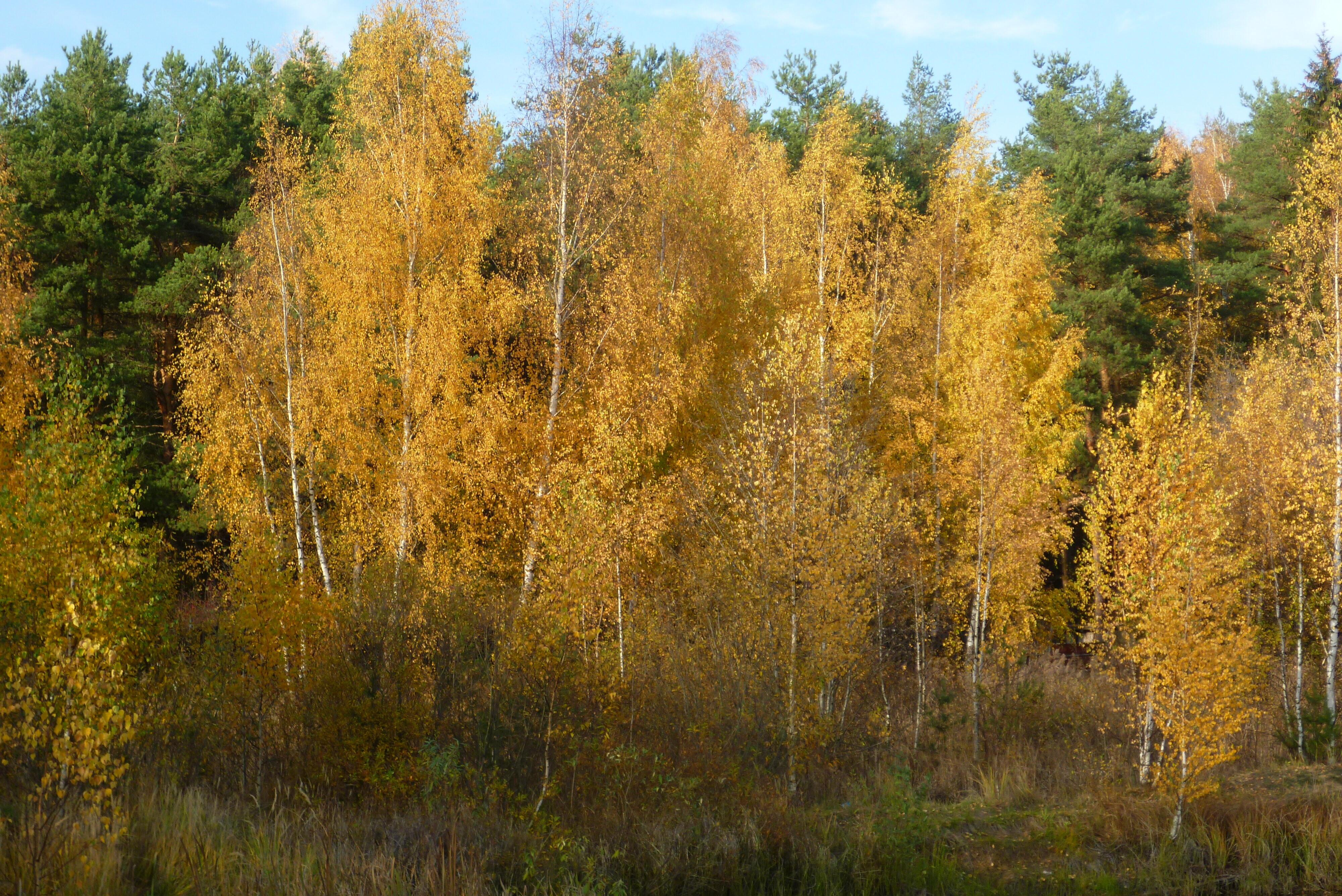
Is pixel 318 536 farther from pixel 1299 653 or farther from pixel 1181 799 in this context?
pixel 1299 653

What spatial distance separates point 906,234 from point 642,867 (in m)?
19.5

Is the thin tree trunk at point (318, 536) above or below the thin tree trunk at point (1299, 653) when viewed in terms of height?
above

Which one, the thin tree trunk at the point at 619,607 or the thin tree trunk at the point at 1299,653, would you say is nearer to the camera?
the thin tree trunk at the point at 619,607

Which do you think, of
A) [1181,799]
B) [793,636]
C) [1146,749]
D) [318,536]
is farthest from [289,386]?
[1181,799]

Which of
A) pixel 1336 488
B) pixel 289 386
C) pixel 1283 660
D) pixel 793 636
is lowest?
pixel 1283 660

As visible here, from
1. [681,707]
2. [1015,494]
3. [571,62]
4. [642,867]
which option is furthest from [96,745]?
[1015,494]

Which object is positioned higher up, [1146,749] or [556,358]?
[556,358]

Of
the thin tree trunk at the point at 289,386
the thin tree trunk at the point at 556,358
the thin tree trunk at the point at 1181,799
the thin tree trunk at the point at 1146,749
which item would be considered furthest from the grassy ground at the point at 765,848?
the thin tree trunk at the point at 289,386

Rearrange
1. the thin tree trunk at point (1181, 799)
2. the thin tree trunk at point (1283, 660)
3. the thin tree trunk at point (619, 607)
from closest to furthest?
the thin tree trunk at point (1181, 799) → the thin tree trunk at point (619, 607) → the thin tree trunk at point (1283, 660)

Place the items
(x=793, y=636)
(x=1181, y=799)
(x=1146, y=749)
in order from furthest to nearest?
(x=793, y=636)
(x=1146, y=749)
(x=1181, y=799)

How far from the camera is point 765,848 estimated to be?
9328 millimetres

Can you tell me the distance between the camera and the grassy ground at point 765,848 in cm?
691

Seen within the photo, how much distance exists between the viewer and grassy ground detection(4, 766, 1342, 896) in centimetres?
691

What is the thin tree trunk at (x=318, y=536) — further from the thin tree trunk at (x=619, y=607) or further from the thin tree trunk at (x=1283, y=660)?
the thin tree trunk at (x=1283, y=660)
